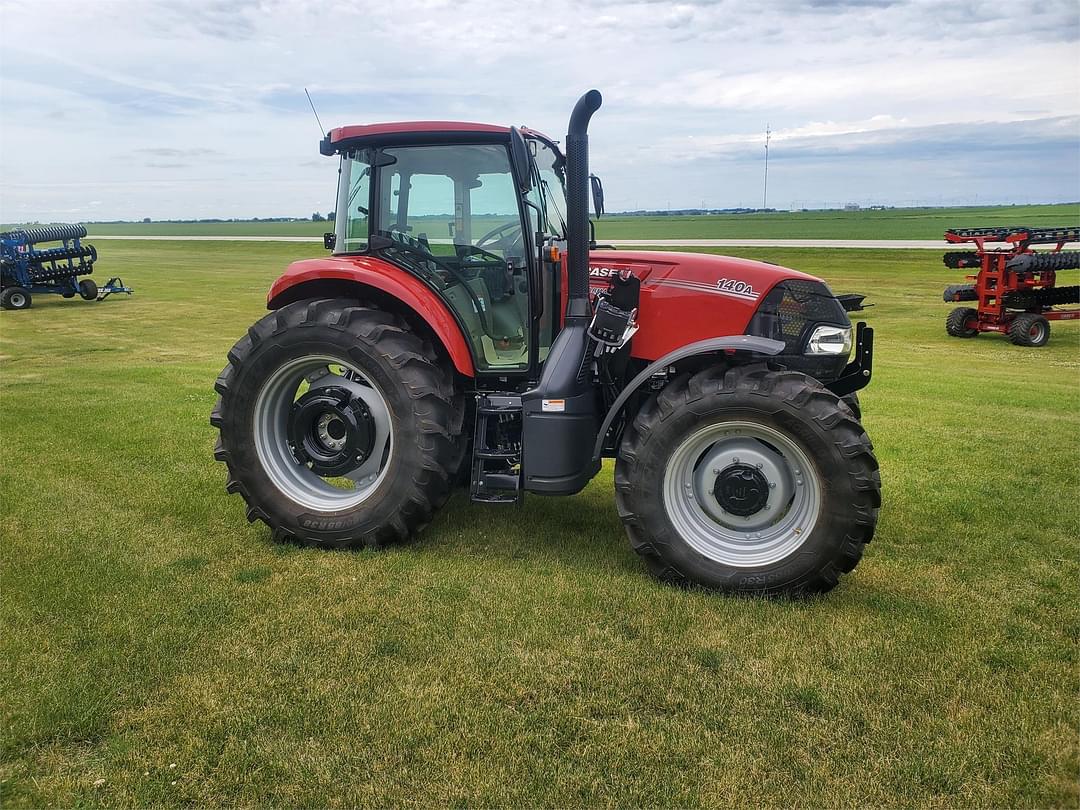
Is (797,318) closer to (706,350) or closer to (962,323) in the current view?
(706,350)

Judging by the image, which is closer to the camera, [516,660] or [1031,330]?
[516,660]

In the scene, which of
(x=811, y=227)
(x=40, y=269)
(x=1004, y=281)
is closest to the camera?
(x=1004, y=281)

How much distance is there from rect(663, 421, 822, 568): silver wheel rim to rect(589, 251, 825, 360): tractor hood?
0.64m

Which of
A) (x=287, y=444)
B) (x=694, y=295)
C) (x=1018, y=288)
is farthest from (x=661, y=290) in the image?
(x=1018, y=288)

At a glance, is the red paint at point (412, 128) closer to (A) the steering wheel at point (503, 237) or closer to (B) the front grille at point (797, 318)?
(A) the steering wheel at point (503, 237)

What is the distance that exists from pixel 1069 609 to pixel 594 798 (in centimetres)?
273

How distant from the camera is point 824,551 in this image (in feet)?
12.7

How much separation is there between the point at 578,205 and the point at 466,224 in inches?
29.9

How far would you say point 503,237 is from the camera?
4730mm

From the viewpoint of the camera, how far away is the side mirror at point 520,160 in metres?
4.35

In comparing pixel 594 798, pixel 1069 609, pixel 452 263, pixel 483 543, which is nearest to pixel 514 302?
pixel 452 263

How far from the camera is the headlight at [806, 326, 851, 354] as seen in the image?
4.36 m

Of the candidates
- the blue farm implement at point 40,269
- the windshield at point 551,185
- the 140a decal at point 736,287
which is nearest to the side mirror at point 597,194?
the windshield at point 551,185

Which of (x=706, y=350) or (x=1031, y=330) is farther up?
(x=1031, y=330)
